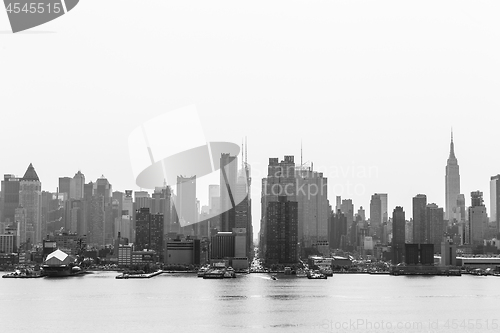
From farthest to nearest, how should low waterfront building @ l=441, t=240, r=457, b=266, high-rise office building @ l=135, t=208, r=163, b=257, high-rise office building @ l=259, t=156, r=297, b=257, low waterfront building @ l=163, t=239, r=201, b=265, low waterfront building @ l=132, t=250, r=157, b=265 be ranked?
high-rise office building @ l=259, t=156, r=297, b=257, high-rise office building @ l=135, t=208, r=163, b=257, low waterfront building @ l=132, t=250, r=157, b=265, low waterfront building @ l=163, t=239, r=201, b=265, low waterfront building @ l=441, t=240, r=457, b=266

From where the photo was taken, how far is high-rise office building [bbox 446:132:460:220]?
18550 centimetres

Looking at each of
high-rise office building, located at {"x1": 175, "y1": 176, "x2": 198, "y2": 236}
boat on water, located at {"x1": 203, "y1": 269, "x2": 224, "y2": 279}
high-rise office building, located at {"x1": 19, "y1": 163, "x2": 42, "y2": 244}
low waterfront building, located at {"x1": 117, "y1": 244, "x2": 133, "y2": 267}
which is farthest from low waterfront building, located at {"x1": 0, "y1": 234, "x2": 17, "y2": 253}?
boat on water, located at {"x1": 203, "y1": 269, "x2": 224, "y2": 279}

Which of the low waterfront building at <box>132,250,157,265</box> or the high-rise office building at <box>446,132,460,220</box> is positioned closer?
the low waterfront building at <box>132,250,157,265</box>

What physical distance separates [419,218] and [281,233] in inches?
1490

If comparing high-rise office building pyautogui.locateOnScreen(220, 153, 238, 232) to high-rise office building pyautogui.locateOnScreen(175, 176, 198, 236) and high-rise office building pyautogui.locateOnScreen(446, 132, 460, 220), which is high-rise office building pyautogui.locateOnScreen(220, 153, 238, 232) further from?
high-rise office building pyautogui.locateOnScreen(446, 132, 460, 220)

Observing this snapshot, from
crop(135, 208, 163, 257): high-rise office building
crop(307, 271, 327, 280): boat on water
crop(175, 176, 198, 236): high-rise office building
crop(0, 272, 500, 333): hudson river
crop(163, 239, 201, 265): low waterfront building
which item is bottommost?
crop(307, 271, 327, 280): boat on water

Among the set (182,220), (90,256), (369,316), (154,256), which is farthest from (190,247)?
(369,316)

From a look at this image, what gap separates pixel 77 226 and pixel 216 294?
10266 cm

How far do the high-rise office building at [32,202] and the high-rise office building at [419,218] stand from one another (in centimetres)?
7130

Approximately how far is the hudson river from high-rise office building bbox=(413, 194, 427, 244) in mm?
85091

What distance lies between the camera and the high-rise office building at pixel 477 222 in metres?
164

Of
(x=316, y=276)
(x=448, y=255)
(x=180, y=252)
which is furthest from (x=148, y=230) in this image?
(x=316, y=276)

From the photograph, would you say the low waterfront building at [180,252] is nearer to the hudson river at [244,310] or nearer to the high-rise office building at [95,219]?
the high-rise office building at [95,219]

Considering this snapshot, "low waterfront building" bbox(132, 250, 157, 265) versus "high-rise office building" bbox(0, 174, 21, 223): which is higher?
"high-rise office building" bbox(0, 174, 21, 223)
